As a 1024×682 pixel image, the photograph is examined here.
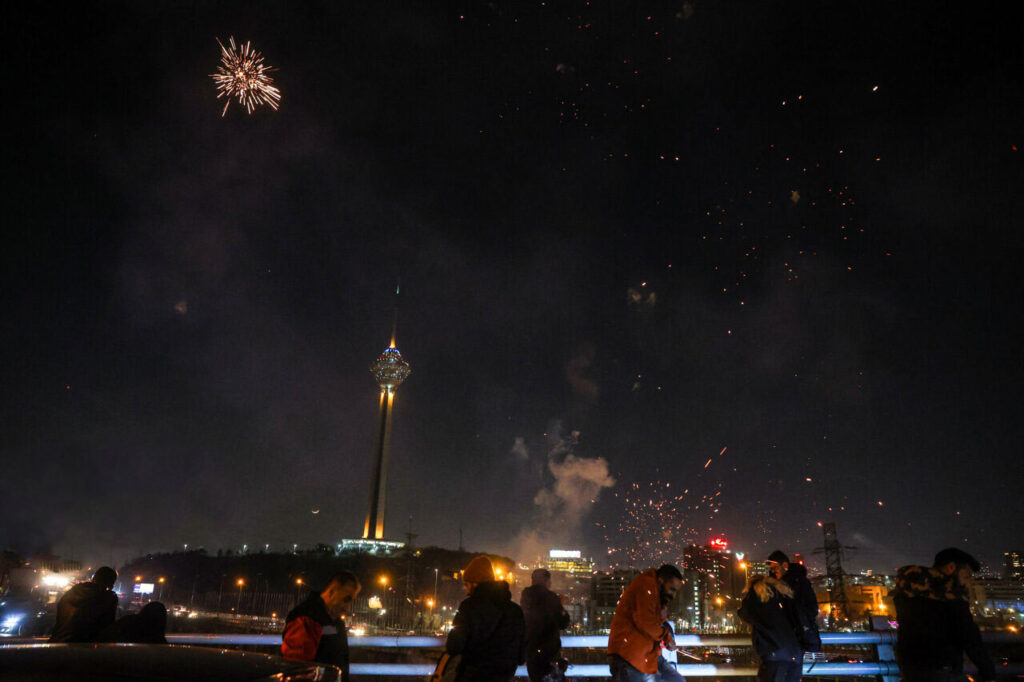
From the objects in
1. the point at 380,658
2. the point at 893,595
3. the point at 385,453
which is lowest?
the point at 380,658

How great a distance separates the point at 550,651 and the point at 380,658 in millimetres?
39760

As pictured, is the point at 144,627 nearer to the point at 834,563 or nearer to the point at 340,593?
the point at 340,593

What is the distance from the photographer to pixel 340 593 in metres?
4.79

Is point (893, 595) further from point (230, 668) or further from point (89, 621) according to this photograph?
point (89, 621)

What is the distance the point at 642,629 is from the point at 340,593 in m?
2.80

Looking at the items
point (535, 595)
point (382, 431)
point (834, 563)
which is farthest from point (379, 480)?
point (535, 595)

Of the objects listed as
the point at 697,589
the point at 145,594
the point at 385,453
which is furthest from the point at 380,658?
the point at 697,589

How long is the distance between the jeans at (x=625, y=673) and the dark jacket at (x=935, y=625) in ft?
7.45

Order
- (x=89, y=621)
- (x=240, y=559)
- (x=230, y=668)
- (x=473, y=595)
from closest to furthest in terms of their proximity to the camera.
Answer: (x=230, y=668) → (x=473, y=595) → (x=89, y=621) → (x=240, y=559)

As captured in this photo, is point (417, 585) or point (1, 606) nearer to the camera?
point (1, 606)

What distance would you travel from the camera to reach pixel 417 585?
115 meters

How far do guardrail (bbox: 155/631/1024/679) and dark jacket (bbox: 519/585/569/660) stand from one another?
31 cm

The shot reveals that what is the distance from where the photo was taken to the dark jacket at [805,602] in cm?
598

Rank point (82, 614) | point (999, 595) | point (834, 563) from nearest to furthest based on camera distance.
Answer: point (82, 614)
point (834, 563)
point (999, 595)
